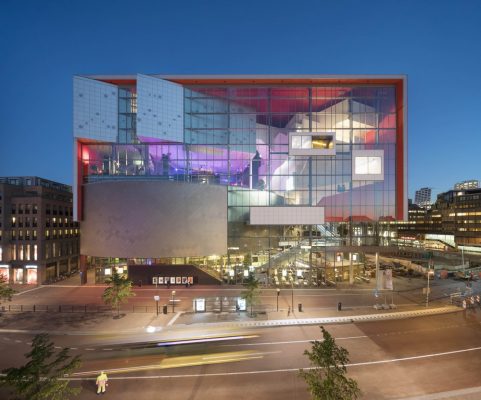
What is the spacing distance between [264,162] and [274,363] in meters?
29.9

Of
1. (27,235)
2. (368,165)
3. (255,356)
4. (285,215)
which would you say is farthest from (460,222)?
(27,235)

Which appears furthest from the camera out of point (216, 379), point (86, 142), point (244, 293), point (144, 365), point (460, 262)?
point (460, 262)

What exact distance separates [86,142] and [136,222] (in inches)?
605

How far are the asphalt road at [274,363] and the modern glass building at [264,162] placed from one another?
18.8 meters

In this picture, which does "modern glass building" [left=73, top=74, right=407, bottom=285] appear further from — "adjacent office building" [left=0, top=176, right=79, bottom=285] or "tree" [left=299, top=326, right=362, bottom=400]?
"tree" [left=299, top=326, right=362, bottom=400]

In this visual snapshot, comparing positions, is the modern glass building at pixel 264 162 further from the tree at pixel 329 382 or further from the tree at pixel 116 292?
the tree at pixel 329 382

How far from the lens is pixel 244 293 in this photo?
30.8 m

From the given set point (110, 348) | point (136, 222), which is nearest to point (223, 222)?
point (136, 222)

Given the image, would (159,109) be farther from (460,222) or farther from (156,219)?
(460,222)

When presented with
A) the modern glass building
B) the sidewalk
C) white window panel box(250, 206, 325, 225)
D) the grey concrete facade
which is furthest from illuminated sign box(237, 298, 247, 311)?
white window panel box(250, 206, 325, 225)

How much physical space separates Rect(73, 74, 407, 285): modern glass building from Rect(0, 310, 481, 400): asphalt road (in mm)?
18764

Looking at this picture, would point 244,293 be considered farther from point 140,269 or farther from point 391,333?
point 140,269

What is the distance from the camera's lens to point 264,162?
4459cm

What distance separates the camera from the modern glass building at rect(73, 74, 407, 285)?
44000mm
